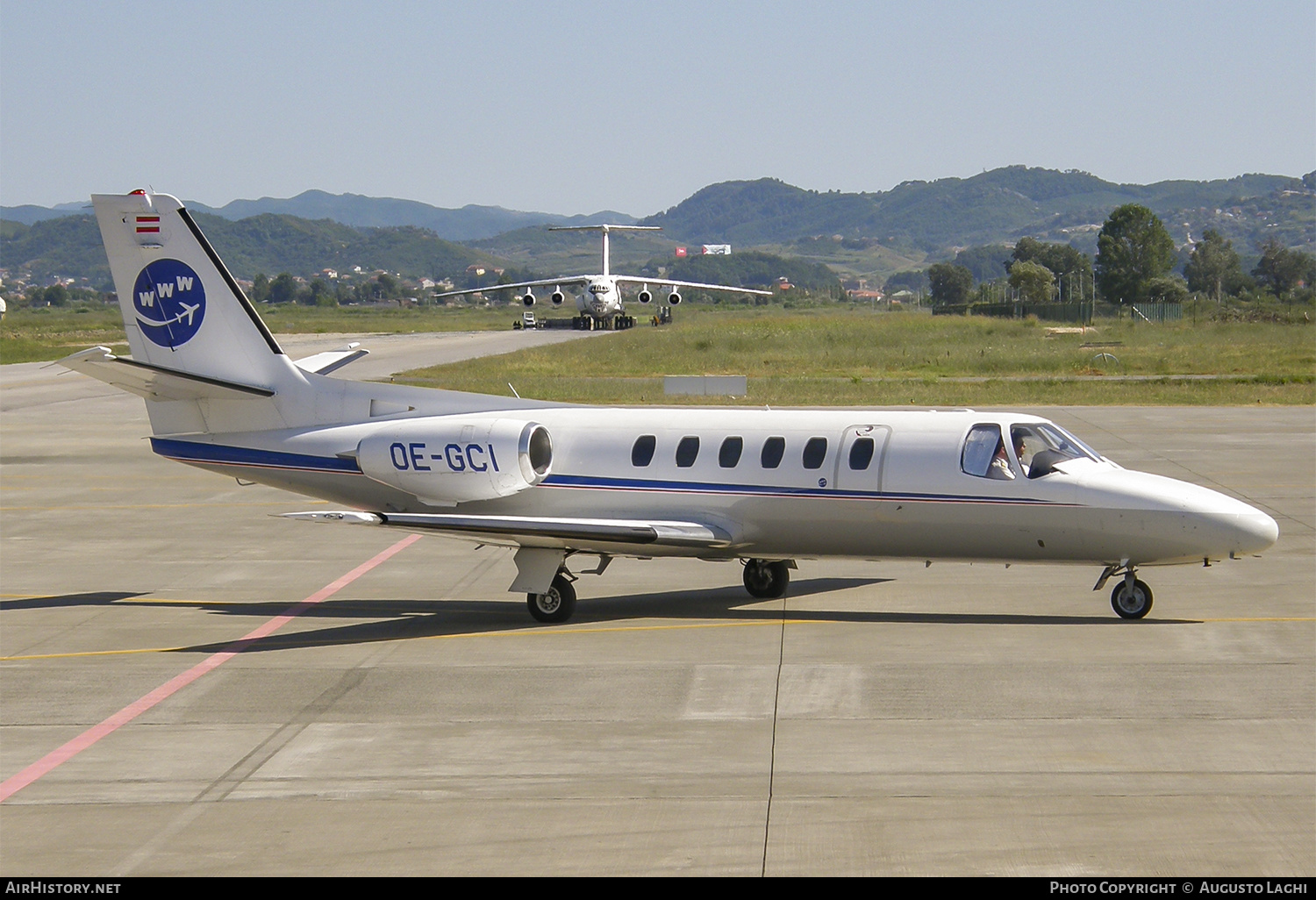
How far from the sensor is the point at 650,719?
11.9m

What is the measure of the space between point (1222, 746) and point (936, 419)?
20.2ft

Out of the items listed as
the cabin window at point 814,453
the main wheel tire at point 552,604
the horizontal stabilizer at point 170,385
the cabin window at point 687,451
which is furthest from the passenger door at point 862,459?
the horizontal stabilizer at point 170,385

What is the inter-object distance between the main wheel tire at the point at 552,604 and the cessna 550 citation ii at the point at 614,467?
24 millimetres

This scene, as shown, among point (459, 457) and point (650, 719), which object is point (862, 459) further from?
point (650, 719)

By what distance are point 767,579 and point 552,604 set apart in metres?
2.93

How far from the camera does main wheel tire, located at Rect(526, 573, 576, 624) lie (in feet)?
52.5

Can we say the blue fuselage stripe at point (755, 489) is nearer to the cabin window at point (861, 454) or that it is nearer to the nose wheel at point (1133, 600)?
the cabin window at point (861, 454)

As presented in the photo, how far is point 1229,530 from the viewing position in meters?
14.6

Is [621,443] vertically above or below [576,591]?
above

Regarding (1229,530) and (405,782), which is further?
(1229,530)

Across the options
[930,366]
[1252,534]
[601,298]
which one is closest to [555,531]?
[1252,534]

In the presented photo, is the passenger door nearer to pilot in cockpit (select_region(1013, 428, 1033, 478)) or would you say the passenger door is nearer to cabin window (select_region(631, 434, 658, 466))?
pilot in cockpit (select_region(1013, 428, 1033, 478))
